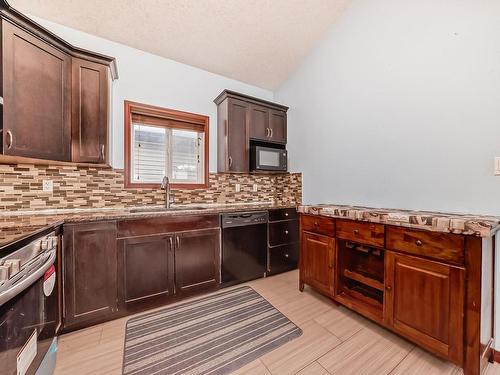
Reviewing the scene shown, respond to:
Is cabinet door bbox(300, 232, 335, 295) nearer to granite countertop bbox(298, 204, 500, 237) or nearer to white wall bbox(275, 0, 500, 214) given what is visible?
granite countertop bbox(298, 204, 500, 237)

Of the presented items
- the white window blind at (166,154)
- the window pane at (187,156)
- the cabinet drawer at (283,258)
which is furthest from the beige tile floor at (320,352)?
the window pane at (187,156)

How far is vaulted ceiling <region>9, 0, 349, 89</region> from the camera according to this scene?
2125mm

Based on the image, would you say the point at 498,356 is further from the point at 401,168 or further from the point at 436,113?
the point at 436,113

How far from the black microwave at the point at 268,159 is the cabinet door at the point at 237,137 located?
104 millimetres

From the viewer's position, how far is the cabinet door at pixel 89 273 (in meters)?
1.72

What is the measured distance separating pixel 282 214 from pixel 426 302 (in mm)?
1650

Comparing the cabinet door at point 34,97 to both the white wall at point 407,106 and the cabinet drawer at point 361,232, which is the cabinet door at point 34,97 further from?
the white wall at point 407,106

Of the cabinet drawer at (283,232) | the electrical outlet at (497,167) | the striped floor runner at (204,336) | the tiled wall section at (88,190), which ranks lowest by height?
the striped floor runner at (204,336)

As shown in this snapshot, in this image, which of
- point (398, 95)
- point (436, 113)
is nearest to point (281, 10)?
point (398, 95)

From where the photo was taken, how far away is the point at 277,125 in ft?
11.0

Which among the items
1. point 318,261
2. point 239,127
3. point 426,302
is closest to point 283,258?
point 318,261

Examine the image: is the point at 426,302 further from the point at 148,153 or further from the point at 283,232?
the point at 148,153

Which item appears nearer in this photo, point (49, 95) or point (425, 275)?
point (425, 275)

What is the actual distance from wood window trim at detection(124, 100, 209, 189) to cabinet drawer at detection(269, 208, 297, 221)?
3.21ft
